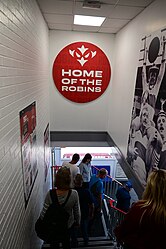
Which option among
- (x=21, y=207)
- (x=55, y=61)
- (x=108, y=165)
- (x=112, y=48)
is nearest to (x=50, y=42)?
(x=55, y=61)

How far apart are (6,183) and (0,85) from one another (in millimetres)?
768

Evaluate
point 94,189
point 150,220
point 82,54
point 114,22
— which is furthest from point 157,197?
point 82,54

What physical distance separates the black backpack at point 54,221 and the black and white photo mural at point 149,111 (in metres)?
1.28

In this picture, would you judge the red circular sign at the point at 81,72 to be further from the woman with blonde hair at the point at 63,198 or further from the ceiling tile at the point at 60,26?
the woman with blonde hair at the point at 63,198

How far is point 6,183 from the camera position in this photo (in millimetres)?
1543

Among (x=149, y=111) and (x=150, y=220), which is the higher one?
(x=149, y=111)

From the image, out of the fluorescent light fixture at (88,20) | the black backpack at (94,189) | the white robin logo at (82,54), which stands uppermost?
the fluorescent light fixture at (88,20)

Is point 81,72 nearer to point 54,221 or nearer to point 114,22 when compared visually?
point 114,22

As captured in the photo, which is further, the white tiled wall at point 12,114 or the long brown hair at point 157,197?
the long brown hair at point 157,197

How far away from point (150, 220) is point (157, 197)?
197 mm

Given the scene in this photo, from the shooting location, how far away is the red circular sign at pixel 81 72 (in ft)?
16.4

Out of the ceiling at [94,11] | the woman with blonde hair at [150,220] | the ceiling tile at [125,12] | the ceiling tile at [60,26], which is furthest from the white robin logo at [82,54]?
the woman with blonde hair at [150,220]

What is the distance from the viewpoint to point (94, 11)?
3.45 m

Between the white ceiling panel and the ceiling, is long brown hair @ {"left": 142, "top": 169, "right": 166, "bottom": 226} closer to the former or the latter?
the ceiling
